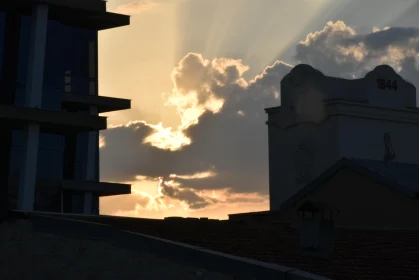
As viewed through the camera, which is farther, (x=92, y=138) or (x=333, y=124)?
(x=333, y=124)

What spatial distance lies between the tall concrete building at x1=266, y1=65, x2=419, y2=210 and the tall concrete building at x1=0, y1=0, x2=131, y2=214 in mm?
25334

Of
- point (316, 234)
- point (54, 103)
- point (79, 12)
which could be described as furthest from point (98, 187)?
point (316, 234)

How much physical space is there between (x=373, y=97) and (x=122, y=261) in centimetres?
6142

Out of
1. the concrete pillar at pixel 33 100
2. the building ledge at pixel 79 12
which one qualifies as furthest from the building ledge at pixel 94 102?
the concrete pillar at pixel 33 100

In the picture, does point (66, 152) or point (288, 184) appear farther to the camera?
point (288, 184)

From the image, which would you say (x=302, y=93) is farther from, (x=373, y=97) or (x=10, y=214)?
(x=10, y=214)

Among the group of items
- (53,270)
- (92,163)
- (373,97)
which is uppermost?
(373,97)

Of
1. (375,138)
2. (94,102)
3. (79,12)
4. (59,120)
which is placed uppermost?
(79,12)

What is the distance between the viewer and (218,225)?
2322 cm

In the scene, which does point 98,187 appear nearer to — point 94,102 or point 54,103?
point 94,102

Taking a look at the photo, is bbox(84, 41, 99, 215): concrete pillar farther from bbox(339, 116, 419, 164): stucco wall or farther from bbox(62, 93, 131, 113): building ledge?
bbox(339, 116, 419, 164): stucco wall

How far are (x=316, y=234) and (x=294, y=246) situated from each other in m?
1.78

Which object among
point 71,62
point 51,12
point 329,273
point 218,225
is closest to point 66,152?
point 71,62

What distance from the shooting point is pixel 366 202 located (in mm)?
33969
